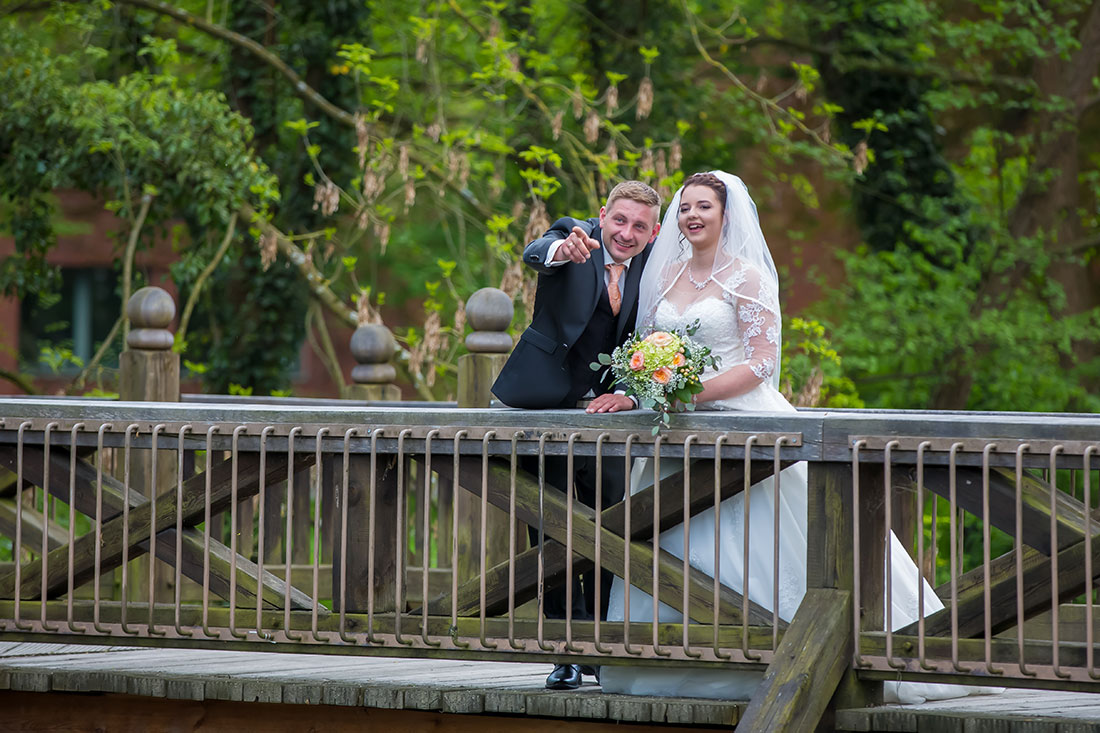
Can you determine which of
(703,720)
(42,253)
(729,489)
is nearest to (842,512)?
(729,489)

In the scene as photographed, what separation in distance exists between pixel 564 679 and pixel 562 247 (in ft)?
4.78

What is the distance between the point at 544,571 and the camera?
4723 millimetres

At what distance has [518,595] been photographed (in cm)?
479

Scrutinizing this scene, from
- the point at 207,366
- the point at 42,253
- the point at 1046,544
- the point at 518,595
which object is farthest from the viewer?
the point at 207,366

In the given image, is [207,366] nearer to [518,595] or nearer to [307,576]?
[307,576]

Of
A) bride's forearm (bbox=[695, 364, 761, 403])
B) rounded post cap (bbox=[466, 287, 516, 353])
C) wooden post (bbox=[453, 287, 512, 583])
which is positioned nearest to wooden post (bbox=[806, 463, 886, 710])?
bride's forearm (bbox=[695, 364, 761, 403])

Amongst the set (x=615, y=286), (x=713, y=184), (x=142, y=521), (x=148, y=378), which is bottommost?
(x=142, y=521)

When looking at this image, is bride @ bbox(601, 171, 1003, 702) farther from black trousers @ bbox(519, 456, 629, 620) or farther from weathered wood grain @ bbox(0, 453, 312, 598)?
weathered wood grain @ bbox(0, 453, 312, 598)

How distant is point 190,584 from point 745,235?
3.32 meters

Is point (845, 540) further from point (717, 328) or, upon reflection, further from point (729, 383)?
point (717, 328)

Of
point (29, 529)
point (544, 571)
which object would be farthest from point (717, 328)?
point (29, 529)

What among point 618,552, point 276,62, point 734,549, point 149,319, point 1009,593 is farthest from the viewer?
point 276,62

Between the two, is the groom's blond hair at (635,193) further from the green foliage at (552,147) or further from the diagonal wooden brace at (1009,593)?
the green foliage at (552,147)

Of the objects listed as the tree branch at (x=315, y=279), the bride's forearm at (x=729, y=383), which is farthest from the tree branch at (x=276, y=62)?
the bride's forearm at (x=729, y=383)
